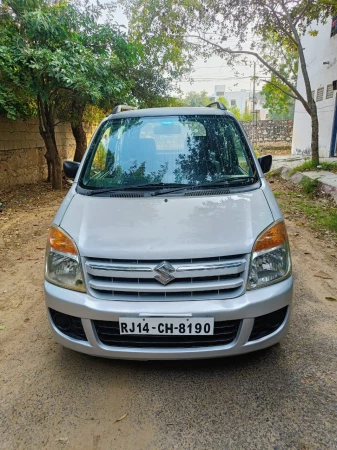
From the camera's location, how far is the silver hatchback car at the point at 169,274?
6.13 ft

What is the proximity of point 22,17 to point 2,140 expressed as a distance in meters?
2.64

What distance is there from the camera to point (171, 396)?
2.01m

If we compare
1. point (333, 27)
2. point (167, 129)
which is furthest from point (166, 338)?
point (333, 27)

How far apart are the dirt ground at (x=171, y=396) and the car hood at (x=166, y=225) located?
83cm

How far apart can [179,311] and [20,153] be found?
25.4 ft

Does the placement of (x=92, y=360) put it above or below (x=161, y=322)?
below

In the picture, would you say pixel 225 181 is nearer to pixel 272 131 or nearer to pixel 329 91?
pixel 329 91

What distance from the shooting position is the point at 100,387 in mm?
2098

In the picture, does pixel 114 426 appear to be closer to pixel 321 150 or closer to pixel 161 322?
pixel 161 322

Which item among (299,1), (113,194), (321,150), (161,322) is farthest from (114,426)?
(321,150)

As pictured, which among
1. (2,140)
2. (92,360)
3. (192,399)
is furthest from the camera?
(2,140)

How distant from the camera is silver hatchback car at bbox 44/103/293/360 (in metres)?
1.87

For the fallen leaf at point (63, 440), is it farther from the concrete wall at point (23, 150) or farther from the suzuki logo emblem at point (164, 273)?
the concrete wall at point (23, 150)

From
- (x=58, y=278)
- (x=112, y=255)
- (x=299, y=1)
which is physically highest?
(x=299, y=1)
